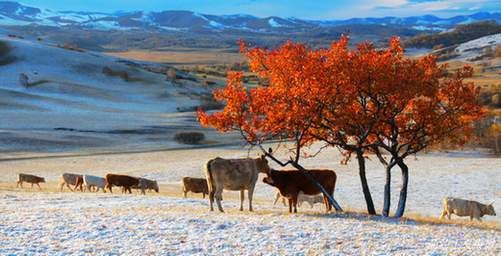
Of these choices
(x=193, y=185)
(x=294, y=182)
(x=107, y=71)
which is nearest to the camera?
(x=294, y=182)

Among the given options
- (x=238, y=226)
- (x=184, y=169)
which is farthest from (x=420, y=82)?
(x=184, y=169)

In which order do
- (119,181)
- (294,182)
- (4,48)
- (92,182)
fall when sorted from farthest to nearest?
(4,48)
(92,182)
(119,181)
(294,182)

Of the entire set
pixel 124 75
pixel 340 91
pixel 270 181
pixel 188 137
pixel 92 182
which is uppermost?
pixel 124 75

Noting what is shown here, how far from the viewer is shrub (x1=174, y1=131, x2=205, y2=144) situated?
64.4 m

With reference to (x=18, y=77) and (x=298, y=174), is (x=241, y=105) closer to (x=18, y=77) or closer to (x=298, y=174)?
(x=298, y=174)

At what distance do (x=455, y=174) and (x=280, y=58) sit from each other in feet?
85.4

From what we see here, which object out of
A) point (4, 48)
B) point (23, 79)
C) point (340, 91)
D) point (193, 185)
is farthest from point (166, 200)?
point (4, 48)

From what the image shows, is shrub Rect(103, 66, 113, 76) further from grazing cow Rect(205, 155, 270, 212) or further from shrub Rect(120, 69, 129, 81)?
grazing cow Rect(205, 155, 270, 212)

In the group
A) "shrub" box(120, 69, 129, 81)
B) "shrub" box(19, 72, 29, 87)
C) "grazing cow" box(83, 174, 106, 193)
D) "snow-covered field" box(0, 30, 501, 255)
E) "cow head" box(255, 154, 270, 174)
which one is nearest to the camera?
"snow-covered field" box(0, 30, 501, 255)

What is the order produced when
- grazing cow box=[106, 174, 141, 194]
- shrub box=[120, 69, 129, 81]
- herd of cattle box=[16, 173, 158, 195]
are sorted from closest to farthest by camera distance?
grazing cow box=[106, 174, 141, 194], herd of cattle box=[16, 173, 158, 195], shrub box=[120, 69, 129, 81]

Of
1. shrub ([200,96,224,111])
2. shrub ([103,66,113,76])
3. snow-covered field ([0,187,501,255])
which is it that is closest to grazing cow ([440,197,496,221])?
snow-covered field ([0,187,501,255])

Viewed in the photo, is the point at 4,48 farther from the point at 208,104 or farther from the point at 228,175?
the point at 228,175

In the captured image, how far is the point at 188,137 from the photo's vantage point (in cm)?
6438

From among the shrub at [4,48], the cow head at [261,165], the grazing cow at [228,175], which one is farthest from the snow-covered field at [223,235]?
the shrub at [4,48]
